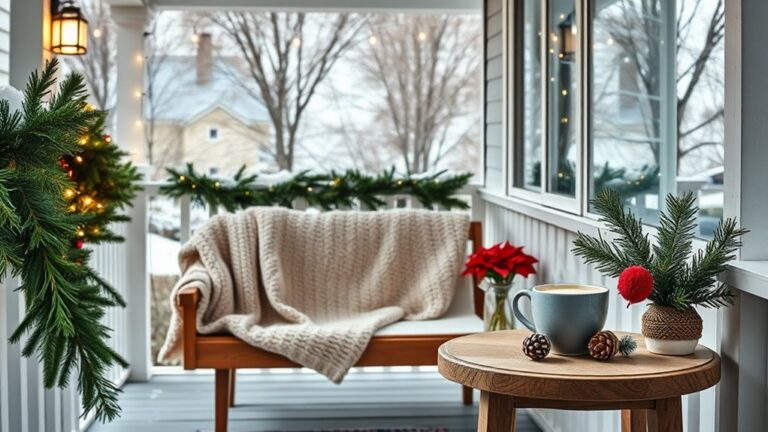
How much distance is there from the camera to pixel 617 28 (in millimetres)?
3064

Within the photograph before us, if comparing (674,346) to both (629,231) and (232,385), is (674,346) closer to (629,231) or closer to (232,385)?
(629,231)

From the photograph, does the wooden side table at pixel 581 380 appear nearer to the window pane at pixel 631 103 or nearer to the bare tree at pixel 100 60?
the window pane at pixel 631 103

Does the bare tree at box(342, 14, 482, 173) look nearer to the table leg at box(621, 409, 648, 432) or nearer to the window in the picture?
the window

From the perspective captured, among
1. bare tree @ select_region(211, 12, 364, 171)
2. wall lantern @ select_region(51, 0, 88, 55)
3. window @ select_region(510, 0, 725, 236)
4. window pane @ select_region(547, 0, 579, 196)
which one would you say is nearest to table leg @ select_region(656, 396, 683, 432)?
window @ select_region(510, 0, 725, 236)

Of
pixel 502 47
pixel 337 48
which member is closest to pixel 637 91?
pixel 502 47

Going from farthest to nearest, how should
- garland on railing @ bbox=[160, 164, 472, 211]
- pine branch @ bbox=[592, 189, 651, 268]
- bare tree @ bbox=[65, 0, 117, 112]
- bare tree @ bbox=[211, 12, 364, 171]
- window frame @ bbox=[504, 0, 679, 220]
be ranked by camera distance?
1. bare tree @ bbox=[211, 12, 364, 171]
2. bare tree @ bbox=[65, 0, 117, 112]
3. garland on railing @ bbox=[160, 164, 472, 211]
4. window frame @ bbox=[504, 0, 679, 220]
5. pine branch @ bbox=[592, 189, 651, 268]

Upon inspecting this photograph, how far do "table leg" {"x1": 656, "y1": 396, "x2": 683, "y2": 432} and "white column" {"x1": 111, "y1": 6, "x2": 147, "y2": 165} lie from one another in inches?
136

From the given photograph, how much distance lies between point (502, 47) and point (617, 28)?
152 cm

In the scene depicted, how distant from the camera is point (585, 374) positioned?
1861mm

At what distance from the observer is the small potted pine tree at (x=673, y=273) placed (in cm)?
194

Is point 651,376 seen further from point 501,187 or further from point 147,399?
point 147,399

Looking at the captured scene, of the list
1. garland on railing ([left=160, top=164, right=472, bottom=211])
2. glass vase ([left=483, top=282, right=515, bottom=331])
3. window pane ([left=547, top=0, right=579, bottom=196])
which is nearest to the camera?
window pane ([left=547, top=0, right=579, bottom=196])

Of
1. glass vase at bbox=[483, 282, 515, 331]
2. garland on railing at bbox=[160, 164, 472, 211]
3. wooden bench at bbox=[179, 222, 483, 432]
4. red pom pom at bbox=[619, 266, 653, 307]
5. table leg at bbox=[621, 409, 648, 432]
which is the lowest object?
wooden bench at bbox=[179, 222, 483, 432]

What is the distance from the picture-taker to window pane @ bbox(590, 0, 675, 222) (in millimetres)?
2811
